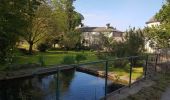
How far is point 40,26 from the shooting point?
37.3 m

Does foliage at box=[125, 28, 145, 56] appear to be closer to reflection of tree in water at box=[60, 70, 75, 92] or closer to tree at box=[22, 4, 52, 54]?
reflection of tree in water at box=[60, 70, 75, 92]

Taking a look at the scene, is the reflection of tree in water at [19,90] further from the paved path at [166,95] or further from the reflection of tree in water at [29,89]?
the paved path at [166,95]

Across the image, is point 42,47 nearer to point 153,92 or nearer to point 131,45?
point 131,45

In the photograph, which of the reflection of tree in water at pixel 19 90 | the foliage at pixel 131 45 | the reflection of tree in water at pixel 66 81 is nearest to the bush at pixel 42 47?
the foliage at pixel 131 45

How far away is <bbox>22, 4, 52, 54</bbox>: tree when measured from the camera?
121 feet

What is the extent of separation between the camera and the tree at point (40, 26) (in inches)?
1450

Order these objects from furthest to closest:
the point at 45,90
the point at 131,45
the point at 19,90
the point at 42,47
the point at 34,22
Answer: the point at 42,47 < the point at 34,22 < the point at 131,45 < the point at 19,90 < the point at 45,90

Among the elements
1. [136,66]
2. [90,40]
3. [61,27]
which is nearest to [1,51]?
[136,66]

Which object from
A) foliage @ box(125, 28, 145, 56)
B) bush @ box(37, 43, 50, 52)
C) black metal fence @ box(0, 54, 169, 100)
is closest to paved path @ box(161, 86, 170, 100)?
black metal fence @ box(0, 54, 169, 100)

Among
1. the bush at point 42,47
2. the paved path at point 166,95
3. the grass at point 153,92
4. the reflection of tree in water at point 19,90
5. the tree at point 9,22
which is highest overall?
the tree at point 9,22

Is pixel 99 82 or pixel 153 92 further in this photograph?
pixel 99 82

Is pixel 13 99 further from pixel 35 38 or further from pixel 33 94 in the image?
pixel 35 38

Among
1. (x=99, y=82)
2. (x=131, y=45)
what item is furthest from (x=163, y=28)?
(x=99, y=82)

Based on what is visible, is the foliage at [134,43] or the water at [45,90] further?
the foliage at [134,43]
